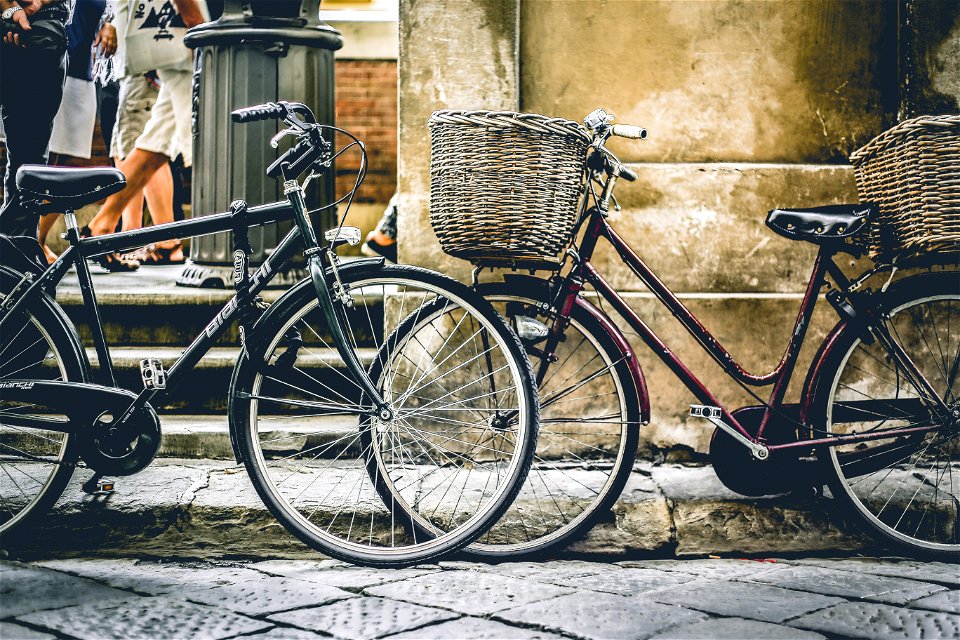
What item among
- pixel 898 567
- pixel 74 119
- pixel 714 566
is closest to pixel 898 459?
pixel 898 567

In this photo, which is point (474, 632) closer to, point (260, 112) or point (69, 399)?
point (69, 399)

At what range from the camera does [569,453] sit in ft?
13.8

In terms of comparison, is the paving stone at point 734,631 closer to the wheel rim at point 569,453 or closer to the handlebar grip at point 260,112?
the wheel rim at point 569,453

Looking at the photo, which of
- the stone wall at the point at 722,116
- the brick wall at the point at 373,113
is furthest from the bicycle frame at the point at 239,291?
the brick wall at the point at 373,113

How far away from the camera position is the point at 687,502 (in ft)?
12.1

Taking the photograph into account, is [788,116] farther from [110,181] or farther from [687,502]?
[110,181]

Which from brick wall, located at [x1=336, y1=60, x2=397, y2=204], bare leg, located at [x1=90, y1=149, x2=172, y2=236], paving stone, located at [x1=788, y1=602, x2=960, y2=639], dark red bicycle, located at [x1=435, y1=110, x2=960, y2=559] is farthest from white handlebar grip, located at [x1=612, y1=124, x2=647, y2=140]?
brick wall, located at [x1=336, y1=60, x2=397, y2=204]

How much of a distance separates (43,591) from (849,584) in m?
2.60

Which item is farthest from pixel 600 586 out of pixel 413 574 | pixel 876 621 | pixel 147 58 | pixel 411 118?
pixel 147 58

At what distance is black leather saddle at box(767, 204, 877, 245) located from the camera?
338 cm

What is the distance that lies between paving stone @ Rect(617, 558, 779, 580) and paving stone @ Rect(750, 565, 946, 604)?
0.06m

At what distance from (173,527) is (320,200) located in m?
2.09

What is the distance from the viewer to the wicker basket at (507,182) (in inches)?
126

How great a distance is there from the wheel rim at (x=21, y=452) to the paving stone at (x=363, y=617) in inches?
47.2
